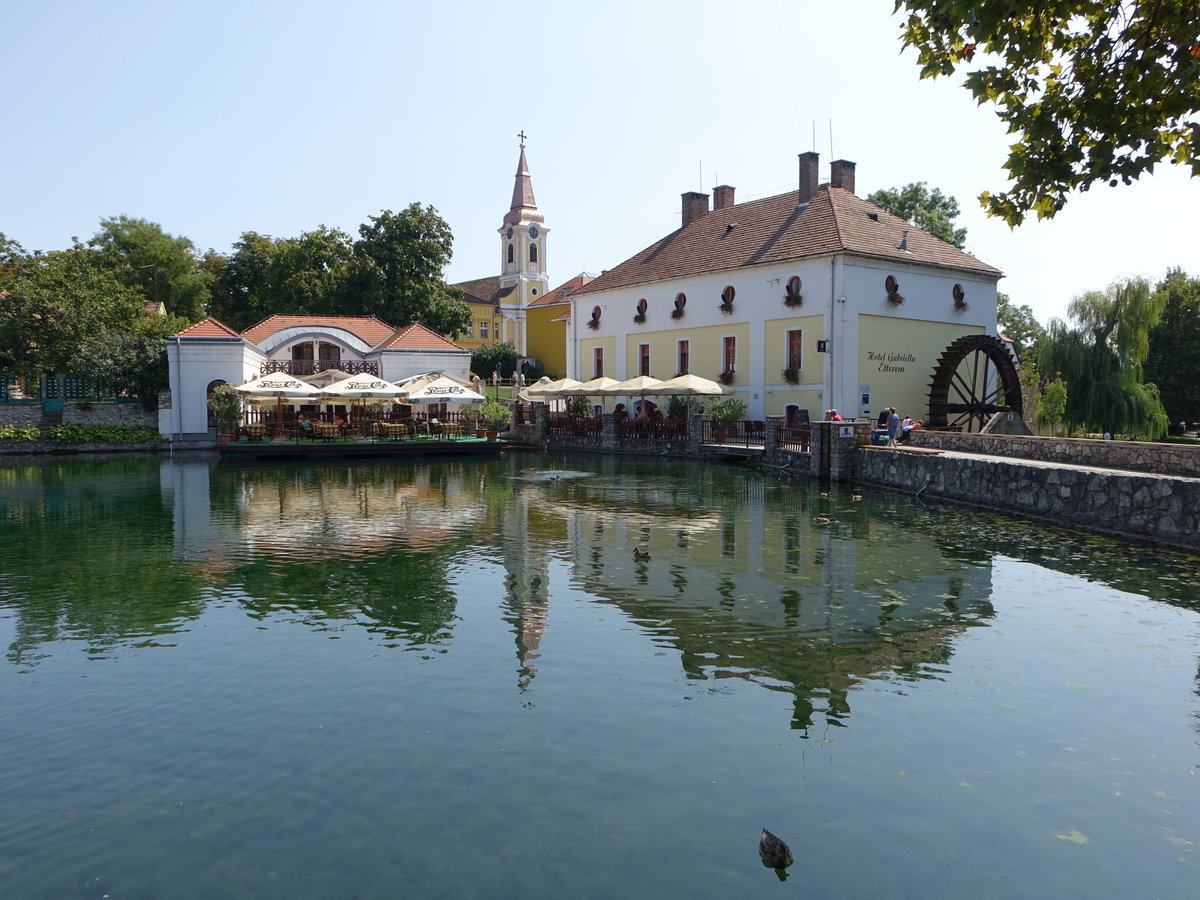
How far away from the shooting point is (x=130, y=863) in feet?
16.5

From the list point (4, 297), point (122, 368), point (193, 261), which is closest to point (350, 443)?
point (122, 368)

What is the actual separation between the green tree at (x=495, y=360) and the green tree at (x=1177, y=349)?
4673 cm

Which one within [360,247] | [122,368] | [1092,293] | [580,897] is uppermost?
[360,247]

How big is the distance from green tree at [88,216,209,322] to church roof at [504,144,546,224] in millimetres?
33692

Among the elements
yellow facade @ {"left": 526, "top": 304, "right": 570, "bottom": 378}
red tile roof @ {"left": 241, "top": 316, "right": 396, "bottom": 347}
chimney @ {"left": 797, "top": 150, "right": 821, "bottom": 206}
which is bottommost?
red tile roof @ {"left": 241, "top": 316, "right": 396, "bottom": 347}

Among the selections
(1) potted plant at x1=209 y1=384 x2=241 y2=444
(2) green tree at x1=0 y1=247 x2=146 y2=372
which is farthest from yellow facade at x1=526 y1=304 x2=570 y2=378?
(1) potted plant at x1=209 y1=384 x2=241 y2=444

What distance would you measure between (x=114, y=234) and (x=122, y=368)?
3003cm

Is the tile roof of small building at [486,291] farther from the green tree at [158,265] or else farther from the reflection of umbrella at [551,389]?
the reflection of umbrella at [551,389]

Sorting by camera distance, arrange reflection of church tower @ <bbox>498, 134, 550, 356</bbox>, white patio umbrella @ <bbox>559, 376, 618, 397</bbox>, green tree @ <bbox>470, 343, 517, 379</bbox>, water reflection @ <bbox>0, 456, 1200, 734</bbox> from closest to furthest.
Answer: water reflection @ <bbox>0, 456, 1200, 734</bbox>, white patio umbrella @ <bbox>559, 376, 618, 397</bbox>, green tree @ <bbox>470, 343, 517, 379</bbox>, reflection of church tower @ <bbox>498, 134, 550, 356</bbox>

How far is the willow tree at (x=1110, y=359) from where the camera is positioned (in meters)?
35.2

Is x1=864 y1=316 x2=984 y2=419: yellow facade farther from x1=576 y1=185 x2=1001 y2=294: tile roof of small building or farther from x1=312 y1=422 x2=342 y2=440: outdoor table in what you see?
x1=312 y1=422 x2=342 y2=440: outdoor table

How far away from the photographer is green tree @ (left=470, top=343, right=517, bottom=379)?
247 ft

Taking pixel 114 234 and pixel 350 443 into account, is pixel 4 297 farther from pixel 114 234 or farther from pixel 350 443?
pixel 114 234

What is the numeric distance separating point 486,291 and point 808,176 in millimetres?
65214
